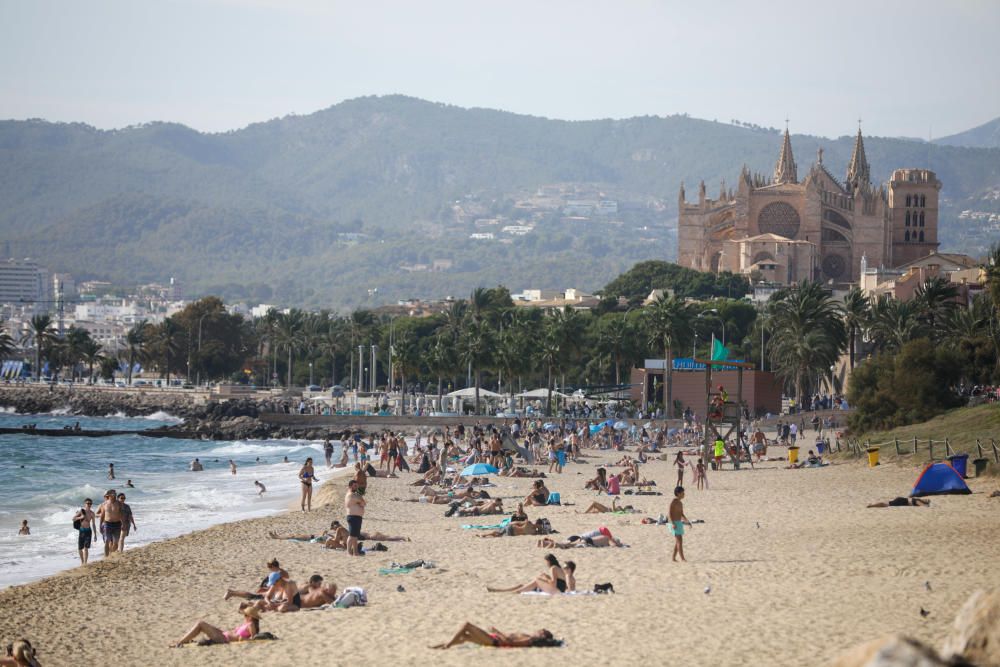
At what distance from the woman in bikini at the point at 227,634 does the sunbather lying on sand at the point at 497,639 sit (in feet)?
7.68

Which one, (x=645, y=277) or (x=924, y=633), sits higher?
(x=645, y=277)

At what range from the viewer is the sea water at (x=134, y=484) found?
2347cm

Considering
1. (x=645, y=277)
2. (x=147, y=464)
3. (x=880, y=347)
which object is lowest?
(x=147, y=464)

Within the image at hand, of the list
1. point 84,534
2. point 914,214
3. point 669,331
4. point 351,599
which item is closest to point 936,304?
point 669,331

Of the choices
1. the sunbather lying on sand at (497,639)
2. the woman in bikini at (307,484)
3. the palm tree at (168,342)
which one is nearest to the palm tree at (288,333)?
the palm tree at (168,342)

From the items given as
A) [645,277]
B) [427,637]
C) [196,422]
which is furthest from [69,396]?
[427,637]

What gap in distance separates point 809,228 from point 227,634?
108296 mm

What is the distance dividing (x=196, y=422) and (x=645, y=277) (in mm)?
54432

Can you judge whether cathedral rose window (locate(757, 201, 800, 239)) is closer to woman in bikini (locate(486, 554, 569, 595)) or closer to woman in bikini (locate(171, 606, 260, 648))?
woman in bikini (locate(486, 554, 569, 595))

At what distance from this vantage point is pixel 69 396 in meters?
95.2

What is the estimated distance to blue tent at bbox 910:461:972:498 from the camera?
71.1 ft

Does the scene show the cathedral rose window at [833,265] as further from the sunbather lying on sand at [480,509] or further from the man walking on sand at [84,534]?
the man walking on sand at [84,534]

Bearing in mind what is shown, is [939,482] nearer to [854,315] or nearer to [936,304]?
[936,304]

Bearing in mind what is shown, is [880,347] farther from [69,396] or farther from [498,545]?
[69,396]
